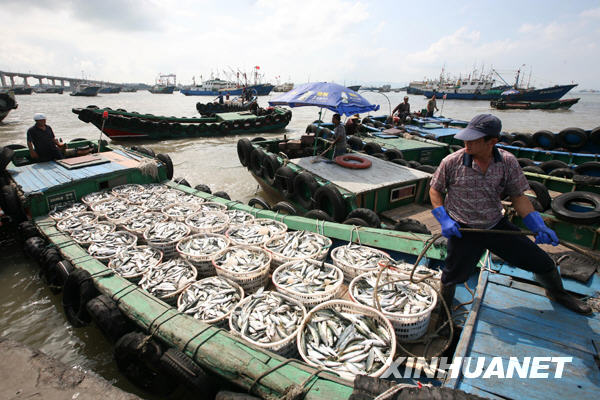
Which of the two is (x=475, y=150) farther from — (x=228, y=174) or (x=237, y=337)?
(x=228, y=174)

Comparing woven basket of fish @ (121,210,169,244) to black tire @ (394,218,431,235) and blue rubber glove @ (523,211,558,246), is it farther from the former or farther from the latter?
blue rubber glove @ (523,211,558,246)

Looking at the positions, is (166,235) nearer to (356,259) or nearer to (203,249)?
(203,249)

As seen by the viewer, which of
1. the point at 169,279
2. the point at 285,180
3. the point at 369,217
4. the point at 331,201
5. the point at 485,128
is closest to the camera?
the point at 485,128

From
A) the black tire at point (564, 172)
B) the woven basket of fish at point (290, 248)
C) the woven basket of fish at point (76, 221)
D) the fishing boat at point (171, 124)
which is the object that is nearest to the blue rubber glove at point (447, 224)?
the woven basket of fish at point (290, 248)

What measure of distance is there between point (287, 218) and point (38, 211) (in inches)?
202

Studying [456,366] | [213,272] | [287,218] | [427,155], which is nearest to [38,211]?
[213,272]

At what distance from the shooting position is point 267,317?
3109 mm

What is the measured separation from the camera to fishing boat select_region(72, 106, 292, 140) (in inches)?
705

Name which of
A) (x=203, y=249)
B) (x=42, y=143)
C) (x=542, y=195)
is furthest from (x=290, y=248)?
(x=42, y=143)

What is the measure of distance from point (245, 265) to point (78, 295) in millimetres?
2305

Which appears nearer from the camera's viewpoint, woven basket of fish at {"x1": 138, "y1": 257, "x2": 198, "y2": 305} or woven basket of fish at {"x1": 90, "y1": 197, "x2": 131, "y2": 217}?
woven basket of fish at {"x1": 138, "y1": 257, "x2": 198, "y2": 305}

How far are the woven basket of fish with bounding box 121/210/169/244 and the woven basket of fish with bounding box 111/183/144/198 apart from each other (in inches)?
57.2

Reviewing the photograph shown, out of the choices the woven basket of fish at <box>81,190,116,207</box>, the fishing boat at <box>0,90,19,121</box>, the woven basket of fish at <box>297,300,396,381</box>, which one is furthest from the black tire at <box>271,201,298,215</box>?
the fishing boat at <box>0,90,19,121</box>

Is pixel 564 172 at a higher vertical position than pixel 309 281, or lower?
higher
